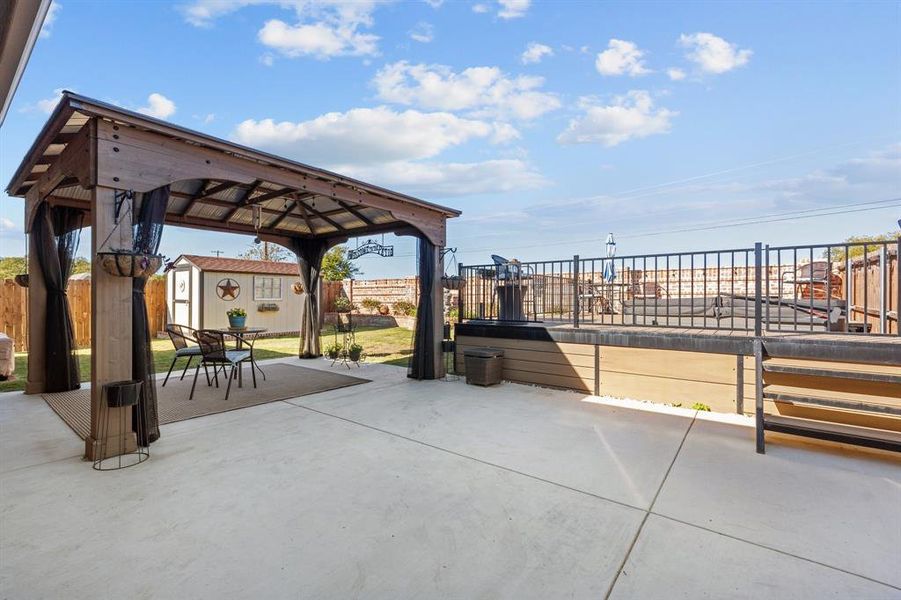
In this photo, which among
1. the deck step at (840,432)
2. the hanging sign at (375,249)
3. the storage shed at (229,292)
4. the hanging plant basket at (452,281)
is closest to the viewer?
the deck step at (840,432)

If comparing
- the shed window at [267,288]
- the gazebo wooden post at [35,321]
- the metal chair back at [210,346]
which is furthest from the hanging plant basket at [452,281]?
the shed window at [267,288]

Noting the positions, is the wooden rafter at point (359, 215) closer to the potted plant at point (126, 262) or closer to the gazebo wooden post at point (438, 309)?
the gazebo wooden post at point (438, 309)

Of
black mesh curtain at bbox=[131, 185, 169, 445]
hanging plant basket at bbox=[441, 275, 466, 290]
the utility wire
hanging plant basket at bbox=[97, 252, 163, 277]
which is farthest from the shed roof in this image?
the utility wire

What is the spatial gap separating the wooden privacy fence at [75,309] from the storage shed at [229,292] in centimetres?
35

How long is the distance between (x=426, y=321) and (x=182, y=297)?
9273mm

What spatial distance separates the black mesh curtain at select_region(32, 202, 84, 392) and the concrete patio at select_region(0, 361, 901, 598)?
5.61ft

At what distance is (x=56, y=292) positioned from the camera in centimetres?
538

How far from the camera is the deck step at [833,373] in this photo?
10.2 feet

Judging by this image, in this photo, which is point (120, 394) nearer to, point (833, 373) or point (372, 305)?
point (833, 373)

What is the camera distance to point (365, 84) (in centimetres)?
905

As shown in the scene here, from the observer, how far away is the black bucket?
3086 mm

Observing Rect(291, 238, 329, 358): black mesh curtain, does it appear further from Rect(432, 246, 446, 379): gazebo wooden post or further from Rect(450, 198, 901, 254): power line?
Rect(450, 198, 901, 254): power line

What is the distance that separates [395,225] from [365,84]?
430 cm

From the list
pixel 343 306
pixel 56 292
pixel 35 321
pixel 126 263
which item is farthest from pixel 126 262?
pixel 343 306
